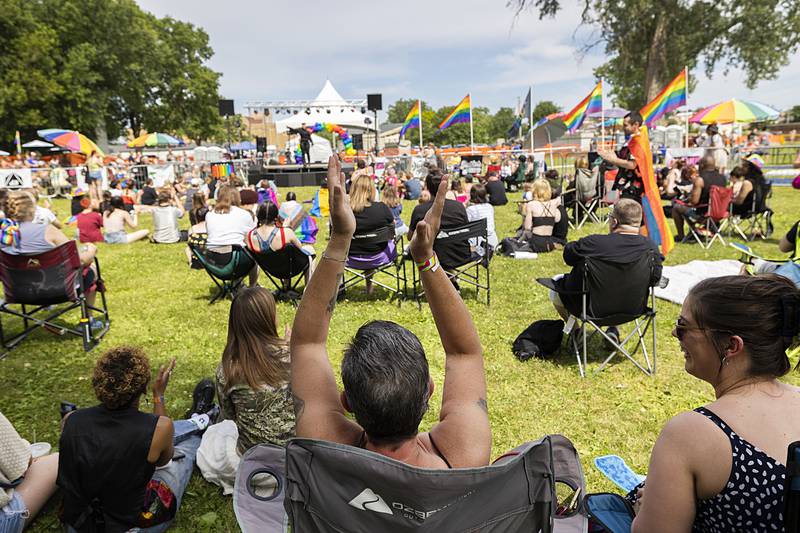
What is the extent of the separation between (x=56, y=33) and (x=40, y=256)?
134 feet

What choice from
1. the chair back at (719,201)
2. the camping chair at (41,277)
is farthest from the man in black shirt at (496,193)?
the camping chair at (41,277)

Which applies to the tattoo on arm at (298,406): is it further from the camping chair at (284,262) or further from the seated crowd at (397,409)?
the camping chair at (284,262)

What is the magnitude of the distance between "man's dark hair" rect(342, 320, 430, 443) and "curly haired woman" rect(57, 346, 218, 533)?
1.56 metres

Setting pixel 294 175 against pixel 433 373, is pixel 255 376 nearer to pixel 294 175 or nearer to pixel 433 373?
pixel 433 373

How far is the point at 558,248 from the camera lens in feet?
30.7

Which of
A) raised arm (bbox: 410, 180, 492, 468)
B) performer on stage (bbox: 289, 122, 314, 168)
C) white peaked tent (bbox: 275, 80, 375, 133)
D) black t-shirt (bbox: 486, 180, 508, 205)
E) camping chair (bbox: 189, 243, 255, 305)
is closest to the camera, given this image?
raised arm (bbox: 410, 180, 492, 468)

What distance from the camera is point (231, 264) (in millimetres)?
6422

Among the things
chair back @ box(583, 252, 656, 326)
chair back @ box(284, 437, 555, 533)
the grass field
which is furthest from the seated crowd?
chair back @ box(583, 252, 656, 326)

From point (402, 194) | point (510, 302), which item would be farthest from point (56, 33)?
point (510, 302)

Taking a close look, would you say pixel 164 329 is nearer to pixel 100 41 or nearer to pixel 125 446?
pixel 125 446

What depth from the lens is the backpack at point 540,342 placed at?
4828mm

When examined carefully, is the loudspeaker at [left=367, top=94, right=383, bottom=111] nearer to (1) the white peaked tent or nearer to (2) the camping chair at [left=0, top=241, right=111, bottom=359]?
(1) the white peaked tent

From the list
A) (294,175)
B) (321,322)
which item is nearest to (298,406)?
(321,322)

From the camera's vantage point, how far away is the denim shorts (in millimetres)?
2557
